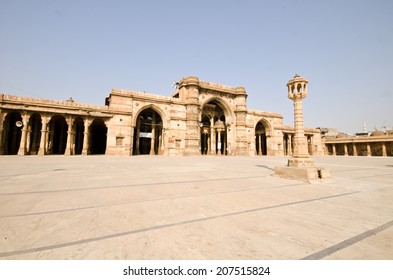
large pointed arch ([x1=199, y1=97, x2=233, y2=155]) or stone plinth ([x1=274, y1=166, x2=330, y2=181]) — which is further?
large pointed arch ([x1=199, y1=97, x2=233, y2=155])

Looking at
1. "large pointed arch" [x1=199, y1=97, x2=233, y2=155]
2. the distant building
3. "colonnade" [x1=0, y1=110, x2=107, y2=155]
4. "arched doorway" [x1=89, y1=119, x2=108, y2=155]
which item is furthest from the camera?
the distant building

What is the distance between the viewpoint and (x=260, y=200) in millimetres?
4055

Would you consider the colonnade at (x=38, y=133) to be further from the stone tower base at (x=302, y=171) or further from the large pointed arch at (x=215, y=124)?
the stone tower base at (x=302, y=171)

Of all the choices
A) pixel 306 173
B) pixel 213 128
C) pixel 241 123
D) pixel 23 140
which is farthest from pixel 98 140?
pixel 306 173

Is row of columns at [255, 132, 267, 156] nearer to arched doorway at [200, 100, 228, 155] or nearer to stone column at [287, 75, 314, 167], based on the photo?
arched doorway at [200, 100, 228, 155]

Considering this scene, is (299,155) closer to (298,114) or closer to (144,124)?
(298,114)

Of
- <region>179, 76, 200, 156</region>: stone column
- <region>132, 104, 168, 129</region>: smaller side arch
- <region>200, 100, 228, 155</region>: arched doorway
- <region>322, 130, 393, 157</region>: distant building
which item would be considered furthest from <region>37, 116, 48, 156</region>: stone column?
<region>322, 130, 393, 157</region>: distant building

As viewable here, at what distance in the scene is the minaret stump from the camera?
22.9 ft

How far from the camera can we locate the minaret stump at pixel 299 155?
6.96 meters

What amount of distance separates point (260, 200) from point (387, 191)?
4.10 metres

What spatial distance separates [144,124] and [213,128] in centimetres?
1256

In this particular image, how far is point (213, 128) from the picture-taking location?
34.4 meters
